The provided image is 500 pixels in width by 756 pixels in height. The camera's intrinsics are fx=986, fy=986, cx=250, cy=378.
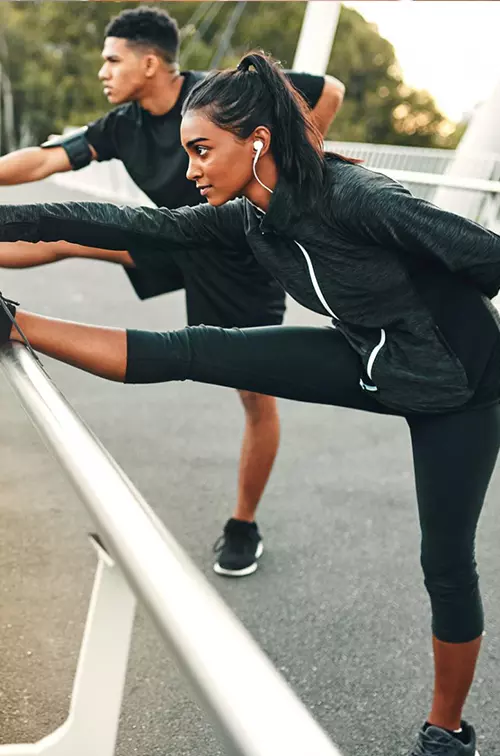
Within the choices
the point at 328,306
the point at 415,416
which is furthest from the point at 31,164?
the point at 415,416

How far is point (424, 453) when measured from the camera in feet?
6.91

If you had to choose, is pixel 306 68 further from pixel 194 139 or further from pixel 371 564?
pixel 194 139

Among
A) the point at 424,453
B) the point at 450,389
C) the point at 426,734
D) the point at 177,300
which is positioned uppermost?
the point at 450,389

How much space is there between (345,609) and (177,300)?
604cm

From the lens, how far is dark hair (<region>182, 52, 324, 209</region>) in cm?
199

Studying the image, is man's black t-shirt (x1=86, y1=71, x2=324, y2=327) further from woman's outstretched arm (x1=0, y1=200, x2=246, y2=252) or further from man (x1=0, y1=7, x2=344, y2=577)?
woman's outstretched arm (x1=0, y1=200, x2=246, y2=252)

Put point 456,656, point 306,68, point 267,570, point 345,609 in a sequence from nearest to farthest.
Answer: point 456,656 → point 345,609 → point 267,570 → point 306,68

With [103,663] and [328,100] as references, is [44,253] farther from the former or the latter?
[328,100]

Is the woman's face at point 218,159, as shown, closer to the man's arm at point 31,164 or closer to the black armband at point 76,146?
the man's arm at point 31,164

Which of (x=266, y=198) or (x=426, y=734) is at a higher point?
(x=266, y=198)

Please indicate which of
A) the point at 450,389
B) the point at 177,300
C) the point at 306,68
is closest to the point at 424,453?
the point at 450,389

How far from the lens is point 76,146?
327cm

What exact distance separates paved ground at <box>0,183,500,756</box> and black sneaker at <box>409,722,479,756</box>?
0.18 meters

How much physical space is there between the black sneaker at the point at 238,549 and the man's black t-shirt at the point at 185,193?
726mm
